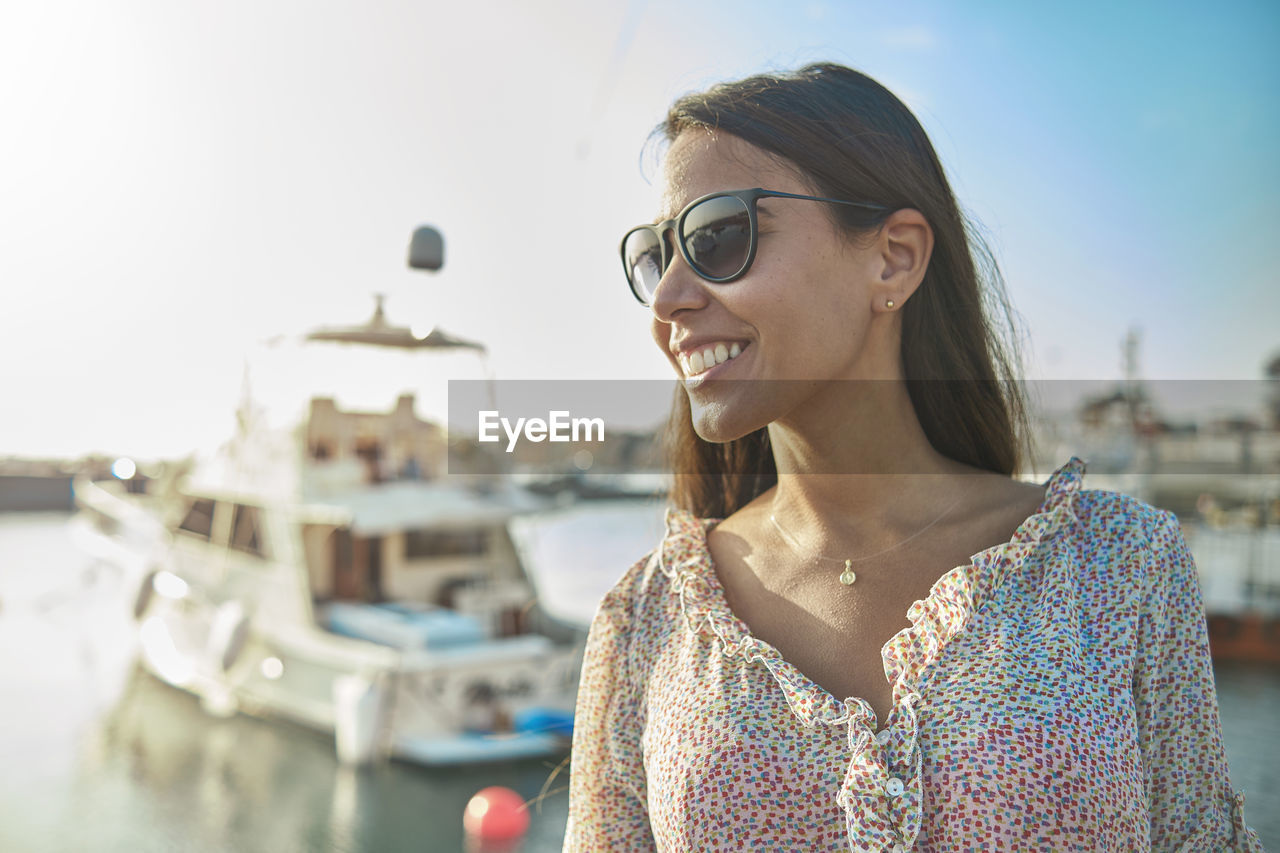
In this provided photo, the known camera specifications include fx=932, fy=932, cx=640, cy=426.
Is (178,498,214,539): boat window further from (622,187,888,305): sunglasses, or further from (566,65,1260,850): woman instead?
(622,187,888,305): sunglasses

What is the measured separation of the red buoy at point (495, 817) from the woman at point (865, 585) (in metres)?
7.79

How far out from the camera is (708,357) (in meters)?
1.10

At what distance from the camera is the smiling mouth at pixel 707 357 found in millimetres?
1082

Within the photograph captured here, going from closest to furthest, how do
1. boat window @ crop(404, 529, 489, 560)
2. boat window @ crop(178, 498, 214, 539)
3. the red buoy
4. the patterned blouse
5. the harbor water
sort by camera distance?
the patterned blouse
the red buoy
the harbor water
boat window @ crop(404, 529, 489, 560)
boat window @ crop(178, 498, 214, 539)

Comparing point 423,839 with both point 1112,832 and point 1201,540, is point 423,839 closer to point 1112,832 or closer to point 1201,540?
point 1112,832

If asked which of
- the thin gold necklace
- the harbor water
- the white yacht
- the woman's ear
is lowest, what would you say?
the harbor water

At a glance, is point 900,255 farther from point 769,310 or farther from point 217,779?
point 217,779

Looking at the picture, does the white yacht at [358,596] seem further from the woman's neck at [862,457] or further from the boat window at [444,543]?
the woman's neck at [862,457]

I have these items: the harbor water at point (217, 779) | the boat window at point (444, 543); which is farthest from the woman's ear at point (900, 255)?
the boat window at point (444, 543)

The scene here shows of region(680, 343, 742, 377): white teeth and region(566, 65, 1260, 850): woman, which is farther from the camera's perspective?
region(680, 343, 742, 377): white teeth

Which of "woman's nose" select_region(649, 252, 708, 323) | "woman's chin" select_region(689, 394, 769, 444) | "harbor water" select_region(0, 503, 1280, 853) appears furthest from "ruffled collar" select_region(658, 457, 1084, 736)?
"harbor water" select_region(0, 503, 1280, 853)

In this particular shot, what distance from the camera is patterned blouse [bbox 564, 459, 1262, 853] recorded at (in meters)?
0.92

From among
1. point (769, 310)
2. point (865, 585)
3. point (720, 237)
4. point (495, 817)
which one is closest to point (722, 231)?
point (720, 237)

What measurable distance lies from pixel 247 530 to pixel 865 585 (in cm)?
1202
